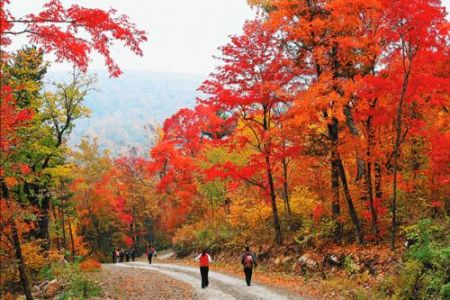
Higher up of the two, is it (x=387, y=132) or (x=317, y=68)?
(x=317, y=68)

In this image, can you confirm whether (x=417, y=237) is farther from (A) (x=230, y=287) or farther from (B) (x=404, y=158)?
(A) (x=230, y=287)

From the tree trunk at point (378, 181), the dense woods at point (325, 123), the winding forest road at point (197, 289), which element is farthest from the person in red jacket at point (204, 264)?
the tree trunk at point (378, 181)

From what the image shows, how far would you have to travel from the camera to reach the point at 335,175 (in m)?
19.4

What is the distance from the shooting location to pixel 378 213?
60.0ft

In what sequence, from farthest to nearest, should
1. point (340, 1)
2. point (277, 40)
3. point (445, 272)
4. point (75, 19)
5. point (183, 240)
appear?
1. point (183, 240)
2. point (277, 40)
3. point (340, 1)
4. point (445, 272)
5. point (75, 19)

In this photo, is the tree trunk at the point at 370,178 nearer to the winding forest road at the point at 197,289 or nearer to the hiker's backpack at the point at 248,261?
the winding forest road at the point at 197,289

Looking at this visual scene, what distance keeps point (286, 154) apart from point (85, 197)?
3191 cm

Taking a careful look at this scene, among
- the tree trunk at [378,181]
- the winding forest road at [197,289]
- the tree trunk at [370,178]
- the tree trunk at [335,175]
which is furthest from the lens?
the tree trunk at [335,175]

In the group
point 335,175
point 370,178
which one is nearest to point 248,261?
point 335,175

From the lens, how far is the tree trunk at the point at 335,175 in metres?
18.5

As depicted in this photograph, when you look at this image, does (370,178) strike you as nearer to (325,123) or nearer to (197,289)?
(325,123)

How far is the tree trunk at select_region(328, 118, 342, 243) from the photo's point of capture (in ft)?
60.8

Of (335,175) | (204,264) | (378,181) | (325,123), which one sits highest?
(325,123)

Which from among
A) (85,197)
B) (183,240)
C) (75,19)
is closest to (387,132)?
(75,19)
